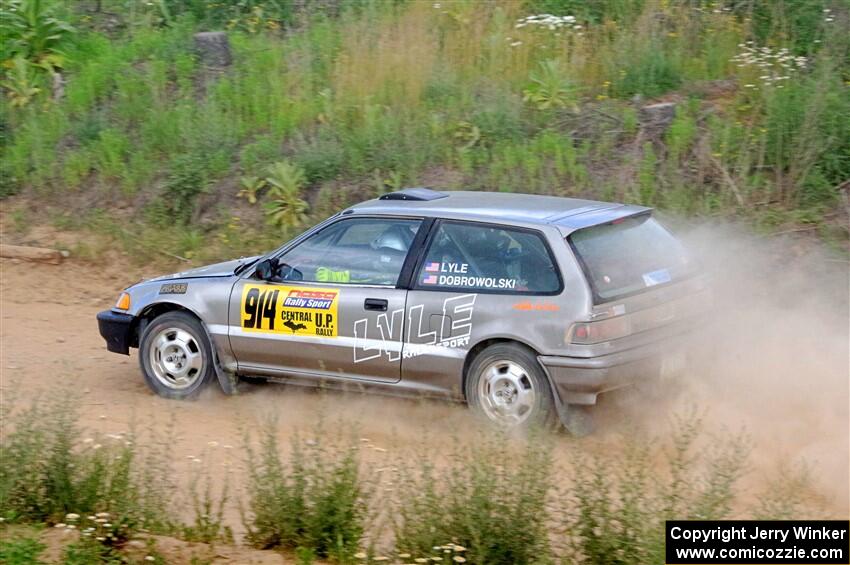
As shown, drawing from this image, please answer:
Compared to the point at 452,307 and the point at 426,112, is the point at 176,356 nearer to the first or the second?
the point at 452,307

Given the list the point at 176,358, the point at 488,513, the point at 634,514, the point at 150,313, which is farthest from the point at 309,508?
the point at 150,313

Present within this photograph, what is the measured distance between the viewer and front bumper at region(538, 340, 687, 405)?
7.24 m

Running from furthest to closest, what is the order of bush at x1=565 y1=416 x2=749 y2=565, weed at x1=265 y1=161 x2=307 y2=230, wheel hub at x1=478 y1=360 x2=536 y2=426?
1. weed at x1=265 y1=161 x2=307 y2=230
2. wheel hub at x1=478 y1=360 x2=536 y2=426
3. bush at x1=565 y1=416 x2=749 y2=565

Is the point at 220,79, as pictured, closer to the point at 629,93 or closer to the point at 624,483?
the point at 629,93

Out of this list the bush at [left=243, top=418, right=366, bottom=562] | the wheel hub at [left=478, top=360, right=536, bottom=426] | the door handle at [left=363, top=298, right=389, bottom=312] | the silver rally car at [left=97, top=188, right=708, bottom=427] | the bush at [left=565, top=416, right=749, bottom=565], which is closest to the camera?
the bush at [left=565, top=416, right=749, bottom=565]

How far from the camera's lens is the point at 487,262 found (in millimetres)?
7730

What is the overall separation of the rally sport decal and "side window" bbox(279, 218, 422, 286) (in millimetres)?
118

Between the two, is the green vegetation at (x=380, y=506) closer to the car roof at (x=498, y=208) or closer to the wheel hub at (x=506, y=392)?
the wheel hub at (x=506, y=392)

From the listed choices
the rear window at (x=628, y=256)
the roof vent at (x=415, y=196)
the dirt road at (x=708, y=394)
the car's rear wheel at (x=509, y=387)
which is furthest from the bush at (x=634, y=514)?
the roof vent at (x=415, y=196)

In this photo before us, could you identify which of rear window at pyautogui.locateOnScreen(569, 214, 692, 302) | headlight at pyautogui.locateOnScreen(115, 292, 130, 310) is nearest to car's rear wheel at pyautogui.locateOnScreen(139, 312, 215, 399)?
headlight at pyautogui.locateOnScreen(115, 292, 130, 310)

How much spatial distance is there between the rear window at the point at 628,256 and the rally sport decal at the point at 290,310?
1.83 meters

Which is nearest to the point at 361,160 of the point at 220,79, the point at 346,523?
the point at 220,79

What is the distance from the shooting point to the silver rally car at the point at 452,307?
7.38 metres

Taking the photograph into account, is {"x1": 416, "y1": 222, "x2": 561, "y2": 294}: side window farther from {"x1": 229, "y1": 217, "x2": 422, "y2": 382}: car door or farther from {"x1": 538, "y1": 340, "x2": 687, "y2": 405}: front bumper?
{"x1": 538, "y1": 340, "x2": 687, "y2": 405}: front bumper
